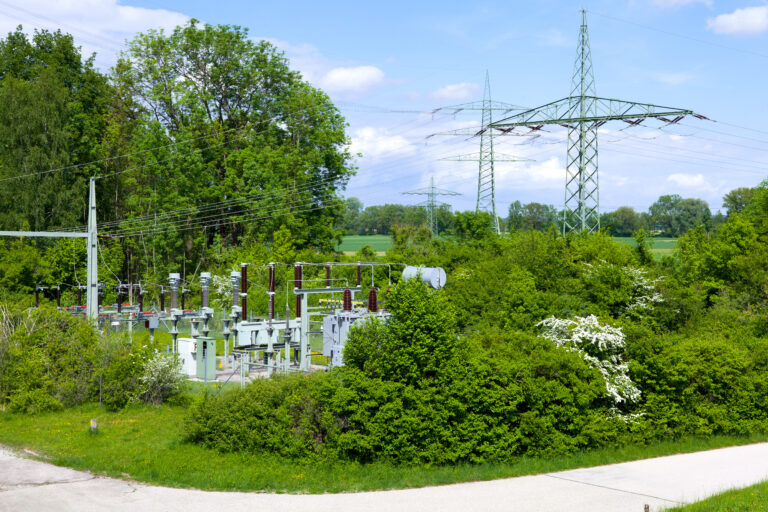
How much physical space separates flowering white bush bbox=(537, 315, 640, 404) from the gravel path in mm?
2095

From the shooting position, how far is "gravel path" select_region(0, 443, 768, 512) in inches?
449

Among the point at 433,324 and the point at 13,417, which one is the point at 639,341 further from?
the point at 13,417

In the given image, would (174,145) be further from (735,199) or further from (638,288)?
(735,199)

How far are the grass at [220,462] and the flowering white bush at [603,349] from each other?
1.30 metres

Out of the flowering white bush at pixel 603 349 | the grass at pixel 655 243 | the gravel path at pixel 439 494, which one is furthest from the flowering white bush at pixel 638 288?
the gravel path at pixel 439 494

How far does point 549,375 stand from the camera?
1510 centimetres

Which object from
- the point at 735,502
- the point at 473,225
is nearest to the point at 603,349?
the point at 735,502

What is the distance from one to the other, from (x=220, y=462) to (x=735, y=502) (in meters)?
9.26

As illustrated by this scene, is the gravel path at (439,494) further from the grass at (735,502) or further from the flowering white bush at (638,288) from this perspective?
the flowering white bush at (638,288)

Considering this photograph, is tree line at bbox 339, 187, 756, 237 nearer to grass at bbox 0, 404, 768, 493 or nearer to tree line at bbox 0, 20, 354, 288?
tree line at bbox 0, 20, 354, 288

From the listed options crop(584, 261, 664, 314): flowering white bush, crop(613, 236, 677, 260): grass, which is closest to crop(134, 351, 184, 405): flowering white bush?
crop(584, 261, 664, 314): flowering white bush

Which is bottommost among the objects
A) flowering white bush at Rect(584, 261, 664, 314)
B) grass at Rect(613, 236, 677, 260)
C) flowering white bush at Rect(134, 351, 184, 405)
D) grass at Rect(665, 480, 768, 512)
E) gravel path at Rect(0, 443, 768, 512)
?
gravel path at Rect(0, 443, 768, 512)

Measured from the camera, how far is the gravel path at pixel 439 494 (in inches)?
449

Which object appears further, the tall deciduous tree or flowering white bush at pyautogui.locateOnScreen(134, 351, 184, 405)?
the tall deciduous tree
